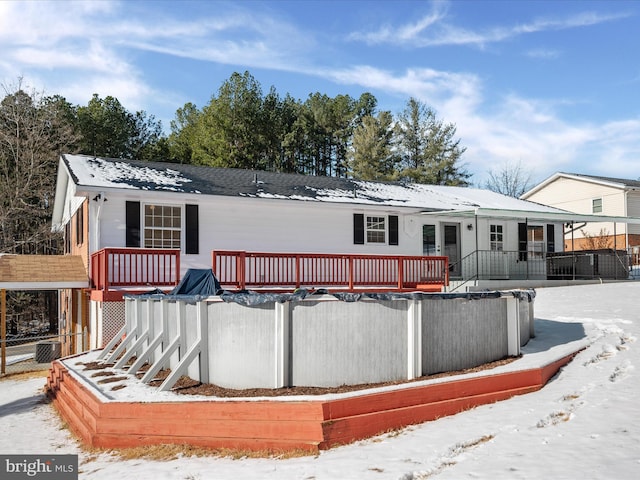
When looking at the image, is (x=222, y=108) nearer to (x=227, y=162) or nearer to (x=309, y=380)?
(x=227, y=162)

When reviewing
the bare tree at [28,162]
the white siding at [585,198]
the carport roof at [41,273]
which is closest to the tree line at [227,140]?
the bare tree at [28,162]

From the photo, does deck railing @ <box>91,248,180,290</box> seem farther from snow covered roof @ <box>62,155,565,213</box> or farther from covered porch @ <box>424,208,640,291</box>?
covered porch @ <box>424,208,640,291</box>

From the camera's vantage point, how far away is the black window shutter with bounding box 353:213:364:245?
18.8 m

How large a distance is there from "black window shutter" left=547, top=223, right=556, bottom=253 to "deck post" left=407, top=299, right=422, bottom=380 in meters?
16.8

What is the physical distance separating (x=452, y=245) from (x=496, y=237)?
2.02 metres

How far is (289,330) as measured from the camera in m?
7.93

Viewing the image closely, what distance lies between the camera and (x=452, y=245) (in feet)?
69.3

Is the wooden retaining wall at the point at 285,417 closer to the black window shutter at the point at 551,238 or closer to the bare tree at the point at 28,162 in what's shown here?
the black window shutter at the point at 551,238

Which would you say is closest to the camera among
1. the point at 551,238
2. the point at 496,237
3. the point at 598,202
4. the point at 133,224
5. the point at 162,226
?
the point at 133,224

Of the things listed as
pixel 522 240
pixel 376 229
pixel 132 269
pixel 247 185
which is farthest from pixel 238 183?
pixel 522 240

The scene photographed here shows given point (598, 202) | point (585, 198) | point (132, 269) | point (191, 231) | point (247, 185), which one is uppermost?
point (585, 198)

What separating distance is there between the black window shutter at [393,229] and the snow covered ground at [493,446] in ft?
33.1

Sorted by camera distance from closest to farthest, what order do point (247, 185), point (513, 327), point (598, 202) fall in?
point (513, 327), point (247, 185), point (598, 202)

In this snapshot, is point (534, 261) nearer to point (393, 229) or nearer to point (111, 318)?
point (393, 229)
